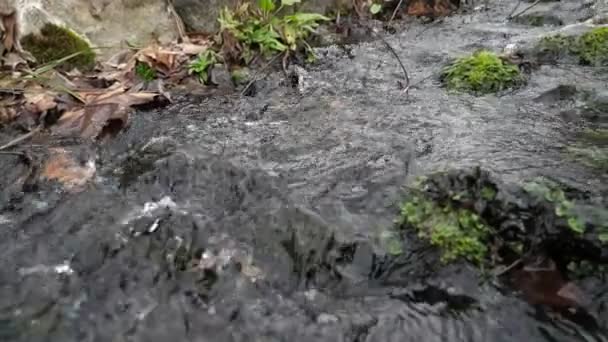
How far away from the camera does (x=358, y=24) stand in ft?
23.7

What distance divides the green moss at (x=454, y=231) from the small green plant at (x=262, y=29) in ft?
11.4

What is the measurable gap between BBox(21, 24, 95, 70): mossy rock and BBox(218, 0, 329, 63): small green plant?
4.73 feet

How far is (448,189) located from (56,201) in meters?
2.48

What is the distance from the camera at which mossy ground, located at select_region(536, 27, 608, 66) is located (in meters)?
4.80

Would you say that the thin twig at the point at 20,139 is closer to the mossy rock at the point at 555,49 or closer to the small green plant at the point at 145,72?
the small green plant at the point at 145,72

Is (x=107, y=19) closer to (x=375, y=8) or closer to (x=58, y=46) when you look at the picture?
(x=58, y=46)

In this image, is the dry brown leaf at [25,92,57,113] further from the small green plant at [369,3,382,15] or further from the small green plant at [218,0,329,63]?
the small green plant at [369,3,382,15]

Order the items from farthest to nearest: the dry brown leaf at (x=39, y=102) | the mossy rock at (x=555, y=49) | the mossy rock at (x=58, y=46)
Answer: the mossy rock at (x=555, y=49)
the mossy rock at (x=58, y=46)
the dry brown leaf at (x=39, y=102)

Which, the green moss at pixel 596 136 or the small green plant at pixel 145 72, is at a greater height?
the small green plant at pixel 145 72

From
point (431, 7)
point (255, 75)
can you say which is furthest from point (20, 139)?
point (431, 7)

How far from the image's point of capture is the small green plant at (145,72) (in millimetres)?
4918

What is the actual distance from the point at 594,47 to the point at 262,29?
136 inches

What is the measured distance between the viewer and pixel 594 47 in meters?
4.89

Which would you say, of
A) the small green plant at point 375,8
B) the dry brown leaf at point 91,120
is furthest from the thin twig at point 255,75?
the small green plant at point 375,8
